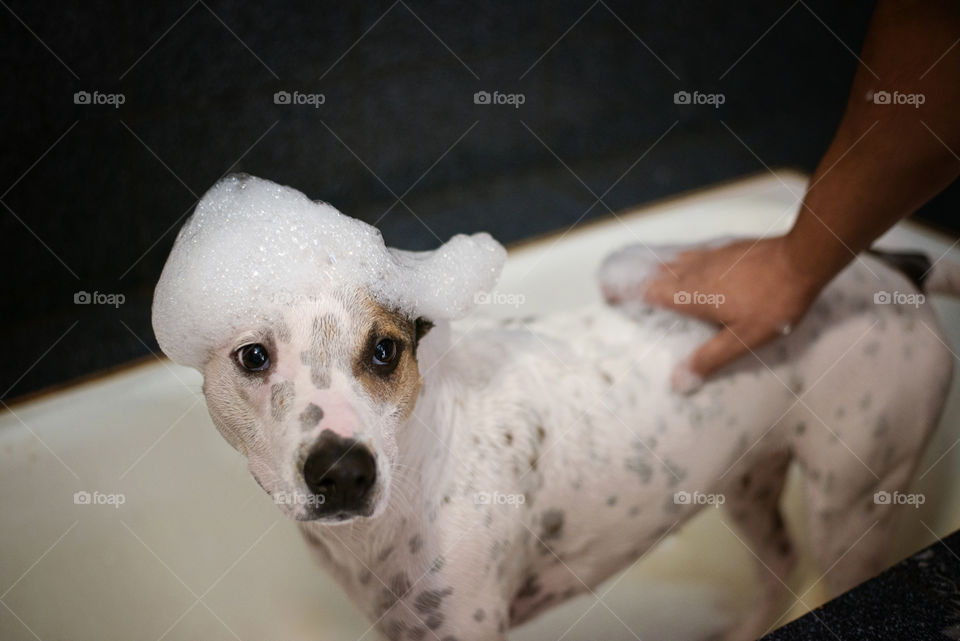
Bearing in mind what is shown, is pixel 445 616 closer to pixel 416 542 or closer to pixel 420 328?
pixel 416 542

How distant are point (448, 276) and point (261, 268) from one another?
211mm

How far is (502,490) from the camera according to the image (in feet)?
3.30

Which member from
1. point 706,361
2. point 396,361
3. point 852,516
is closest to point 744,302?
point 706,361

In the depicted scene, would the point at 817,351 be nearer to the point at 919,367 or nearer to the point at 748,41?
the point at 919,367

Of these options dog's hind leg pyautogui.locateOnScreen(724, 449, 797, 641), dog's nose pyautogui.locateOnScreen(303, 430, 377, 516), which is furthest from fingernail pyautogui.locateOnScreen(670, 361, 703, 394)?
dog's nose pyautogui.locateOnScreen(303, 430, 377, 516)

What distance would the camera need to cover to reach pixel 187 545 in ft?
3.72

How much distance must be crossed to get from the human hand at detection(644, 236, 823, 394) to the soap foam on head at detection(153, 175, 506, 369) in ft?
1.31

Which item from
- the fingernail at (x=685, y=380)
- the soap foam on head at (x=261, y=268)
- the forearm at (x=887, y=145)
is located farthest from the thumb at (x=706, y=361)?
the soap foam on head at (x=261, y=268)

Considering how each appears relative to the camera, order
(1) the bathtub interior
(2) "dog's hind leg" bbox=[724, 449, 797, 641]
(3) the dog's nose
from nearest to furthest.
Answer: (3) the dog's nose
(1) the bathtub interior
(2) "dog's hind leg" bbox=[724, 449, 797, 641]

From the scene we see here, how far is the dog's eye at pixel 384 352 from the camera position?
2.74 ft

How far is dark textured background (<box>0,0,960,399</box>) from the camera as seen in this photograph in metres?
1.06

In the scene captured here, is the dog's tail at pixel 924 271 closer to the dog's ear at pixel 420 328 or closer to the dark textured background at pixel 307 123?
the dark textured background at pixel 307 123

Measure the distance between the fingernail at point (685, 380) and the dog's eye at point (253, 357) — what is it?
0.56m

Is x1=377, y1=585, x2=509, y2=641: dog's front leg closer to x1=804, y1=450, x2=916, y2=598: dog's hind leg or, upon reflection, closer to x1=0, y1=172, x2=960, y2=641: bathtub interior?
x1=0, y1=172, x2=960, y2=641: bathtub interior
